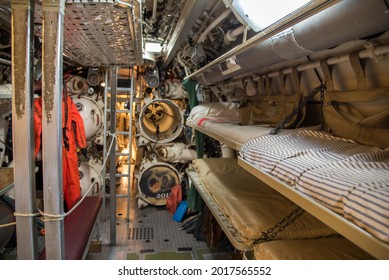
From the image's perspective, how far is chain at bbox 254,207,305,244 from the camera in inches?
74.8

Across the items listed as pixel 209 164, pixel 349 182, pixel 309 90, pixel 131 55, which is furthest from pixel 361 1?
pixel 209 164

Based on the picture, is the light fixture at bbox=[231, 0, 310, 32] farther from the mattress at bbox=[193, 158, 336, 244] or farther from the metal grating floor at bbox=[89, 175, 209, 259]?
the metal grating floor at bbox=[89, 175, 209, 259]

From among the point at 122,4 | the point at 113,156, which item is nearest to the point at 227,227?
the point at 122,4

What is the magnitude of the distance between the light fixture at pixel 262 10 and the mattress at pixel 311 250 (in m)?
1.33

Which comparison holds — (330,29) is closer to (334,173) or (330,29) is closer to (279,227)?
(334,173)

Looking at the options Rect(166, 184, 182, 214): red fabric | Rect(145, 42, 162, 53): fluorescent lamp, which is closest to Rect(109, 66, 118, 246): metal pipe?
Rect(145, 42, 162, 53): fluorescent lamp

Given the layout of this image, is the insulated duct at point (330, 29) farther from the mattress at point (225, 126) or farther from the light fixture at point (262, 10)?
the mattress at point (225, 126)

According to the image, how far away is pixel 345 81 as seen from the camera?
1.97m

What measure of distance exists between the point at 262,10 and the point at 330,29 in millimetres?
514

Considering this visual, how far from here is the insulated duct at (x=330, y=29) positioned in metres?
1.15

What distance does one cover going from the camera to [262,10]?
1.73m

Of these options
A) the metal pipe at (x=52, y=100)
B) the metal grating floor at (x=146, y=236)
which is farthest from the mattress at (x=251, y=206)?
the metal grating floor at (x=146, y=236)

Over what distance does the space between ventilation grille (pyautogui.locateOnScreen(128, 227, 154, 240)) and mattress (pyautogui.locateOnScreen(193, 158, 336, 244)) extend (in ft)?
5.44

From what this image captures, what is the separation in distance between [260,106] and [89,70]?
147 inches
